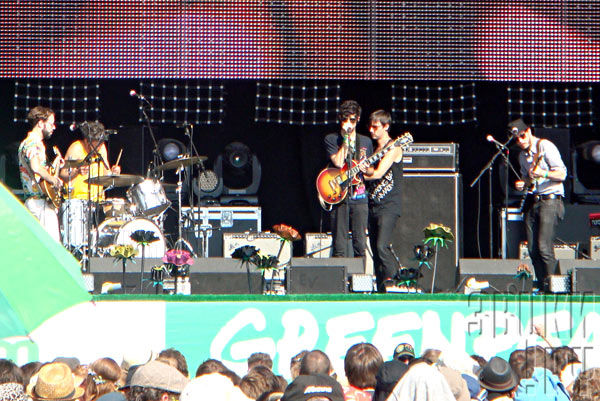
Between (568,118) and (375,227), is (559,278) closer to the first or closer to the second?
(375,227)

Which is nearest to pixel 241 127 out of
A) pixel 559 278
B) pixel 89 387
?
pixel 559 278

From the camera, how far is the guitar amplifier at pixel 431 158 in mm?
11555

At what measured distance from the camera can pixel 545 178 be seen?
9641 mm

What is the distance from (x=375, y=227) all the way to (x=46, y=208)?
2.93m

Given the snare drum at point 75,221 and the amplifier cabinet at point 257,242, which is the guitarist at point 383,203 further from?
the snare drum at point 75,221

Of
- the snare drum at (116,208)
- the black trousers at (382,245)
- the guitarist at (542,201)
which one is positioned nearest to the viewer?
the black trousers at (382,245)

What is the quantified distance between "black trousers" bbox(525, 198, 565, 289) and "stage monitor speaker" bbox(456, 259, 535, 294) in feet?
1.53

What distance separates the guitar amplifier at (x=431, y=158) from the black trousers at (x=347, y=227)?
197 cm

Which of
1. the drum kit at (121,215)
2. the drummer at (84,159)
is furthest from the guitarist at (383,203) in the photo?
the drummer at (84,159)

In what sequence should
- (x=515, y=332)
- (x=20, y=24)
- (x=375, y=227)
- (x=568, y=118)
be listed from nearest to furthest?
1. (x=515, y=332)
2. (x=375, y=227)
3. (x=20, y=24)
4. (x=568, y=118)

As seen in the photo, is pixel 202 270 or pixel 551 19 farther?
pixel 551 19

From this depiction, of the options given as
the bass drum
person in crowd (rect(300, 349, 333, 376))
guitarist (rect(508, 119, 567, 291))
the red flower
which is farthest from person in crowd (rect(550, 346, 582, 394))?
the bass drum

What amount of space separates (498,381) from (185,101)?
7.54 meters

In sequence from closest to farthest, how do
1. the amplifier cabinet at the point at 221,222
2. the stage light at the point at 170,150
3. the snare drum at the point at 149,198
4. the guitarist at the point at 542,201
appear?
the guitarist at the point at 542,201, the snare drum at the point at 149,198, the amplifier cabinet at the point at 221,222, the stage light at the point at 170,150
